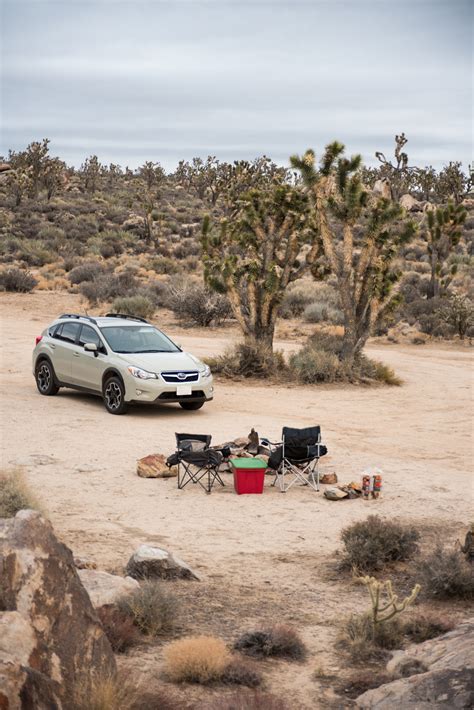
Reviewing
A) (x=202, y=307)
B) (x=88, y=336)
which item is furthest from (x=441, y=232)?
(x=88, y=336)

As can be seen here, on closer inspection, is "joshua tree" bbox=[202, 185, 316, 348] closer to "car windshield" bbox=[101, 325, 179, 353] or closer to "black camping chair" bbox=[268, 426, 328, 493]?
"car windshield" bbox=[101, 325, 179, 353]

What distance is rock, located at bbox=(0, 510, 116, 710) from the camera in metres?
4.80

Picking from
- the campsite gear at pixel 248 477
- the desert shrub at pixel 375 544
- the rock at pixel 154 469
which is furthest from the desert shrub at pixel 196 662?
the rock at pixel 154 469

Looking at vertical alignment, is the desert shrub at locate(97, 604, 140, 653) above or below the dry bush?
below

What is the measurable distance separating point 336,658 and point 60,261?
4075 centimetres

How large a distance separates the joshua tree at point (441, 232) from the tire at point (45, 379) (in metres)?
21.3

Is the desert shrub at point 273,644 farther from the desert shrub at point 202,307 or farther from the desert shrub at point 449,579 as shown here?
the desert shrub at point 202,307

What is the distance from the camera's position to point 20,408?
653 inches

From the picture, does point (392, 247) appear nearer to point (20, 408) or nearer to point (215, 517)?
point (20, 408)

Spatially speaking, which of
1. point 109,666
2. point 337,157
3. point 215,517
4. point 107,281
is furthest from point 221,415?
point 107,281

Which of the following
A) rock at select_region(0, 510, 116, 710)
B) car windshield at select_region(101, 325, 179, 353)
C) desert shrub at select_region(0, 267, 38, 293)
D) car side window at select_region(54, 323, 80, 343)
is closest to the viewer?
rock at select_region(0, 510, 116, 710)

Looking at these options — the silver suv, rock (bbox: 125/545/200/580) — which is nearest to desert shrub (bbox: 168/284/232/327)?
the silver suv

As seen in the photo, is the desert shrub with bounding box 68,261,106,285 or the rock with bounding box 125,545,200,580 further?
the desert shrub with bounding box 68,261,106,285

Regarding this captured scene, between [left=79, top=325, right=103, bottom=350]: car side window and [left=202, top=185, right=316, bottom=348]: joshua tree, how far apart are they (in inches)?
205
